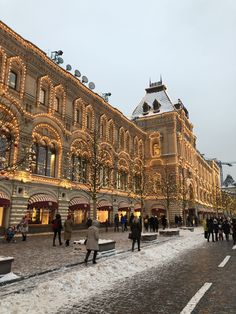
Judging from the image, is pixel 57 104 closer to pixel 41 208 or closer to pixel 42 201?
pixel 42 201

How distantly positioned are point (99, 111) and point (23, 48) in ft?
41.7

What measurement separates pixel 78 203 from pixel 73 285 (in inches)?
833

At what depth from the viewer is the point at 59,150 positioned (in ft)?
90.0

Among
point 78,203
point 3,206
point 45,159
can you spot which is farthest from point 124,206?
point 3,206

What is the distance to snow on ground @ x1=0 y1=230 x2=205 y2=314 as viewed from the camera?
19.6 feet

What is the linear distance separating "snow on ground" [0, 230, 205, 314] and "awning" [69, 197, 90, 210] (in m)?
16.2

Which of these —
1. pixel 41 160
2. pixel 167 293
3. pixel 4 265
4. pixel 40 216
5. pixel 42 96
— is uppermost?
pixel 42 96

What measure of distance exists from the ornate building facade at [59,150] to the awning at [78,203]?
0.32 feet

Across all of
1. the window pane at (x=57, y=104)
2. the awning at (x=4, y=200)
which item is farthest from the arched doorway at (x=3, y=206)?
the window pane at (x=57, y=104)

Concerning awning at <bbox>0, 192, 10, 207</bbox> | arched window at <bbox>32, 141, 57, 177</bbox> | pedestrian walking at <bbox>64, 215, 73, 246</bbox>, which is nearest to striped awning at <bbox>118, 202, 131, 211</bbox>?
arched window at <bbox>32, 141, 57, 177</bbox>

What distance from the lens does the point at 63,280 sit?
7.82m

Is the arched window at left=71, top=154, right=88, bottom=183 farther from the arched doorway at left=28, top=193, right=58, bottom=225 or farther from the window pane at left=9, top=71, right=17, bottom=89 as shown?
the window pane at left=9, top=71, right=17, bottom=89

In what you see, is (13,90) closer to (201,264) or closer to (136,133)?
(201,264)

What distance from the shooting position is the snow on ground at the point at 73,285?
5988 mm
